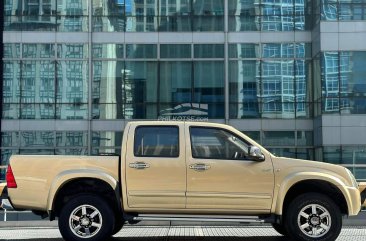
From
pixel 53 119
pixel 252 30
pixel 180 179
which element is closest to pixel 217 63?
pixel 252 30

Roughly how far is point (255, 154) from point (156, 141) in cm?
144

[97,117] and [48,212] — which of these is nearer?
[48,212]

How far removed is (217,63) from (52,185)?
23.3m

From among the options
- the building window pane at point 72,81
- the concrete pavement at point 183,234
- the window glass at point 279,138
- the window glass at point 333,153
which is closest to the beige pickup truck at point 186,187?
the concrete pavement at point 183,234

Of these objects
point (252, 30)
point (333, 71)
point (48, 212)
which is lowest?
point (48, 212)

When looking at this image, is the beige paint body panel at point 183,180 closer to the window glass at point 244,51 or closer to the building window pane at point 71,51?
the window glass at point 244,51

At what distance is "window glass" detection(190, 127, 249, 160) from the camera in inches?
326

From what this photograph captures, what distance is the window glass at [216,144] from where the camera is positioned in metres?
8.29

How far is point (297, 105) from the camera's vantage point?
30.4m

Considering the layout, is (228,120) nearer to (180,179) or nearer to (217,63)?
(217,63)

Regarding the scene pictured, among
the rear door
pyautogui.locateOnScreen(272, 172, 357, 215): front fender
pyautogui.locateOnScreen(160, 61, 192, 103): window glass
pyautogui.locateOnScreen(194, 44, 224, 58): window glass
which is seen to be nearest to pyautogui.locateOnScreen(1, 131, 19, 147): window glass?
pyautogui.locateOnScreen(160, 61, 192, 103): window glass

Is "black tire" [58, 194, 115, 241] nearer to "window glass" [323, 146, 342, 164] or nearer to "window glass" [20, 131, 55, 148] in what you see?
"window glass" [323, 146, 342, 164]

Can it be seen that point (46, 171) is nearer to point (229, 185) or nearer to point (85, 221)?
point (85, 221)

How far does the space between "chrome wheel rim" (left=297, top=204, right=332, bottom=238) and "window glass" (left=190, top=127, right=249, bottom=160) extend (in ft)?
3.84
